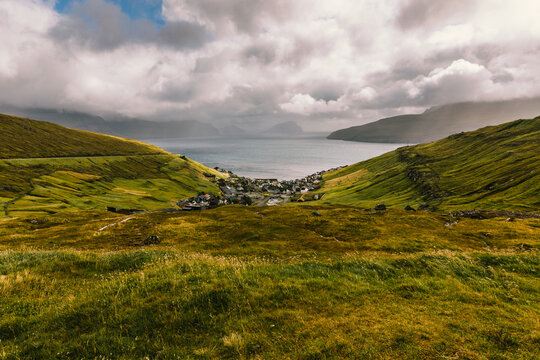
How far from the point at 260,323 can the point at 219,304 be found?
1.88 metres

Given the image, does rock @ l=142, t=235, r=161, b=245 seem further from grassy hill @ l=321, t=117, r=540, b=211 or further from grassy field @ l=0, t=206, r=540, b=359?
grassy hill @ l=321, t=117, r=540, b=211

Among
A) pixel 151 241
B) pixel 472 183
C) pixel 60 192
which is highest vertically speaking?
pixel 60 192

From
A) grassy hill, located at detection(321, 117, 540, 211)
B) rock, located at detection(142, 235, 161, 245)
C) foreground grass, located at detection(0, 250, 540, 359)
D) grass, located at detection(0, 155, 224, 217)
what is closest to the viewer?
foreground grass, located at detection(0, 250, 540, 359)

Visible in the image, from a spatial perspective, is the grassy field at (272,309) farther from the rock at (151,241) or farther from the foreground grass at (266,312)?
the rock at (151,241)

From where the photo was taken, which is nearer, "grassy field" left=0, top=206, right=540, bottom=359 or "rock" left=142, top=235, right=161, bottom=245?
"grassy field" left=0, top=206, right=540, bottom=359

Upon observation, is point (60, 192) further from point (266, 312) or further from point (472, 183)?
point (472, 183)

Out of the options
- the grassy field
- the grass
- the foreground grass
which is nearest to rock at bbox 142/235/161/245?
the grassy field

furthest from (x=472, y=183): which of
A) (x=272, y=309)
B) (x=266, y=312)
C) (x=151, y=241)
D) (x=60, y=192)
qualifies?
(x=60, y=192)

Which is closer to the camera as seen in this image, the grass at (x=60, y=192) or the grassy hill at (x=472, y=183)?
the grassy hill at (x=472, y=183)

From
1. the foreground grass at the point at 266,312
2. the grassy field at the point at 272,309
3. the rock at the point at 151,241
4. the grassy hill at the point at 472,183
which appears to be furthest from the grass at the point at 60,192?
the grassy hill at the point at 472,183

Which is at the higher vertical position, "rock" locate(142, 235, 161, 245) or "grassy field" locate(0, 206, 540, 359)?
"grassy field" locate(0, 206, 540, 359)

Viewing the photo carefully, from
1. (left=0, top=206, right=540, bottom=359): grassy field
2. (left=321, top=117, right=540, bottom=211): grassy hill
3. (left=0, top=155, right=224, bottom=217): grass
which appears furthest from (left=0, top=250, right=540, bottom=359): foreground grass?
(left=0, top=155, right=224, bottom=217): grass

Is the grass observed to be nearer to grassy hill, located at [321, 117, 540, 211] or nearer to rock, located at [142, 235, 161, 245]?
rock, located at [142, 235, 161, 245]

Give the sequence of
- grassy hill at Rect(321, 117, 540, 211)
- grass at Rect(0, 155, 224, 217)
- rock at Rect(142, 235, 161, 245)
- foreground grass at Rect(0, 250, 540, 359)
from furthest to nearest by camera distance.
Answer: grass at Rect(0, 155, 224, 217) < grassy hill at Rect(321, 117, 540, 211) < rock at Rect(142, 235, 161, 245) < foreground grass at Rect(0, 250, 540, 359)
